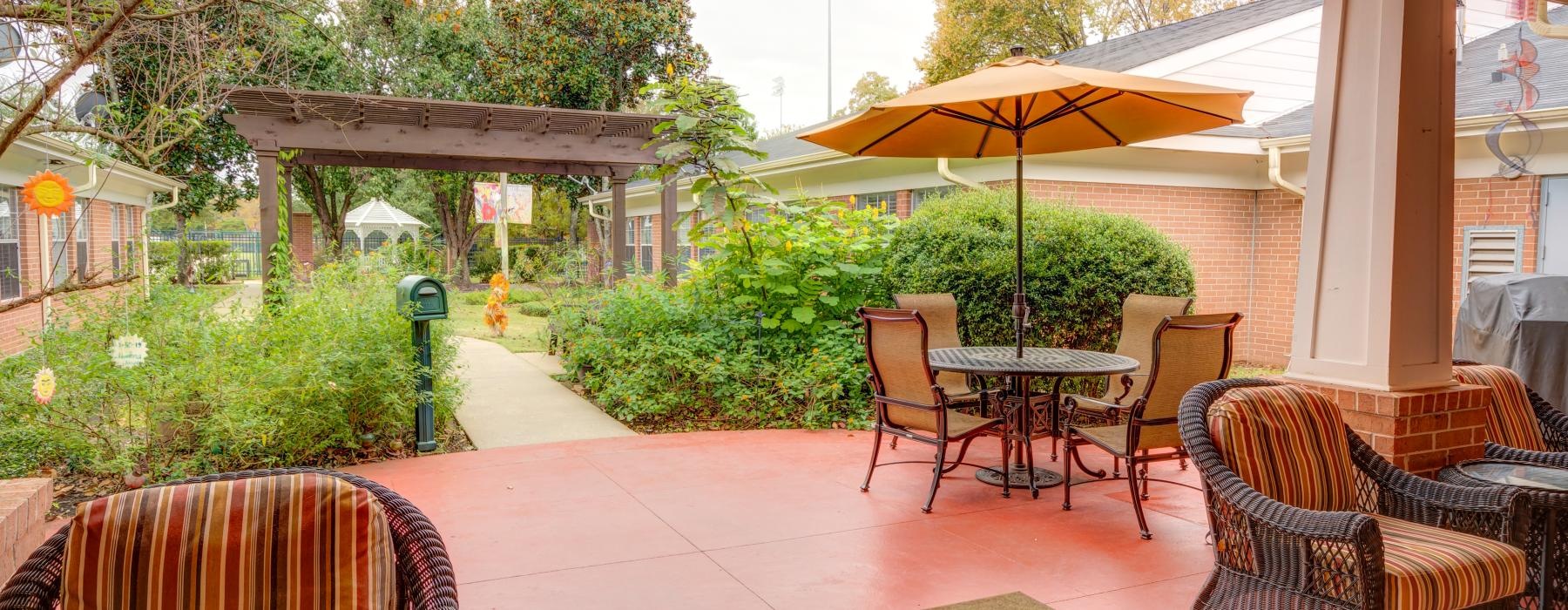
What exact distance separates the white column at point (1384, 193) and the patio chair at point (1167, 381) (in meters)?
0.91

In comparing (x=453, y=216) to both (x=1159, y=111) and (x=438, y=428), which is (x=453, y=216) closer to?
(x=438, y=428)

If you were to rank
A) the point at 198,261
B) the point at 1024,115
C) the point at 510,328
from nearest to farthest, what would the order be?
the point at 1024,115 → the point at 198,261 → the point at 510,328

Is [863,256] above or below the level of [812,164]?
below

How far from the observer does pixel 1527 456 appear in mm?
3621

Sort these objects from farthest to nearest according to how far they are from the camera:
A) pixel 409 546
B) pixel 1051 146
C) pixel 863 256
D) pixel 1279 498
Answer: pixel 863 256
pixel 1051 146
pixel 1279 498
pixel 409 546

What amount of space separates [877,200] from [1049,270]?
5675 mm

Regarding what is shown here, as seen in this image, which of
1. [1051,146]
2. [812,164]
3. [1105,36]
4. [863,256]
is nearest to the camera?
[1051,146]

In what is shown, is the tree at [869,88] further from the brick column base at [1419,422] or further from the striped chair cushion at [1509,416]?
the brick column base at [1419,422]

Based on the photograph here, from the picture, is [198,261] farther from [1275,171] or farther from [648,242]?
[648,242]

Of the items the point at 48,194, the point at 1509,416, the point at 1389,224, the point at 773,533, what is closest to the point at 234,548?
the point at 48,194

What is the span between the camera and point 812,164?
12703 millimetres

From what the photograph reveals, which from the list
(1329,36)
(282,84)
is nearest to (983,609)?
(1329,36)

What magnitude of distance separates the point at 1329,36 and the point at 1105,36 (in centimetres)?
2445

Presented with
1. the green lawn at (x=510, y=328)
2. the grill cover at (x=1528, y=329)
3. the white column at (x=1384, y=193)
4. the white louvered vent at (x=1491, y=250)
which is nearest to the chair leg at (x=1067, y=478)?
the white column at (x=1384, y=193)
